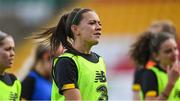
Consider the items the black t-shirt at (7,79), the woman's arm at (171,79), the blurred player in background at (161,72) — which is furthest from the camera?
the blurred player in background at (161,72)

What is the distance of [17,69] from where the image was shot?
16.4 m

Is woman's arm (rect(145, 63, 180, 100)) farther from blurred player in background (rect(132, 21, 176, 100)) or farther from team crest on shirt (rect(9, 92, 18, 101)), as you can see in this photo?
team crest on shirt (rect(9, 92, 18, 101))


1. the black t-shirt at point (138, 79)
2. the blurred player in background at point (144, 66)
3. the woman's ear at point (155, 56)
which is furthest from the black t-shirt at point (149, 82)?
the black t-shirt at point (138, 79)

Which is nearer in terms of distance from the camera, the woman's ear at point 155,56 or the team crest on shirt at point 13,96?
the team crest on shirt at point 13,96

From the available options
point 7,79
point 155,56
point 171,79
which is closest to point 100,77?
point 7,79

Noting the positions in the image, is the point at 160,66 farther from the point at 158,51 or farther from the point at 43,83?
the point at 43,83

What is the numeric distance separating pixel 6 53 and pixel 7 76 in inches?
9.4

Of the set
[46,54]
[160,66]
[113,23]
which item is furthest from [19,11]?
[160,66]

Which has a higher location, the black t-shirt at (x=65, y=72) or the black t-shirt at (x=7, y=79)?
the black t-shirt at (x=7, y=79)

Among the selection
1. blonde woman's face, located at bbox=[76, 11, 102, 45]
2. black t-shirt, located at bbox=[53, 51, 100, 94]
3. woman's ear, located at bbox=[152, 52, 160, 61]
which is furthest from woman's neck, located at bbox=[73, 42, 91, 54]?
woman's ear, located at bbox=[152, 52, 160, 61]

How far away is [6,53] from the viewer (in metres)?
5.64

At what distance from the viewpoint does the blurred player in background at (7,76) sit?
18.3 ft

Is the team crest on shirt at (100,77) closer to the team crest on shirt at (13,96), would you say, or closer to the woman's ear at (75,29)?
the woman's ear at (75,29)

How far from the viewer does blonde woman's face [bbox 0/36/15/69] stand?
5.62 metres
